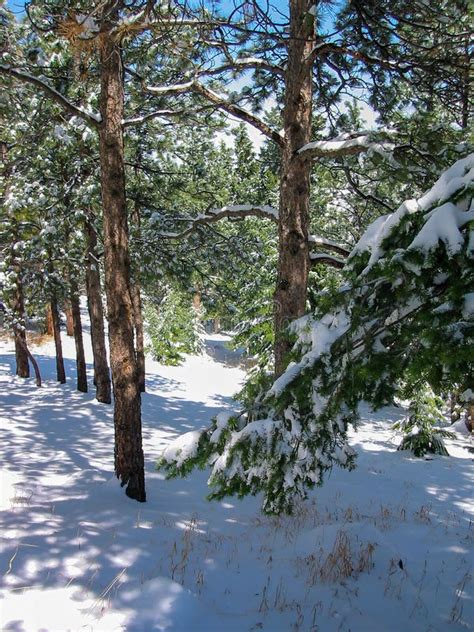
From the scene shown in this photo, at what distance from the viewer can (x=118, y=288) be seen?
5.93 meters

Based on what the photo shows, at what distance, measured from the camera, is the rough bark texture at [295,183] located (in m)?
5.18

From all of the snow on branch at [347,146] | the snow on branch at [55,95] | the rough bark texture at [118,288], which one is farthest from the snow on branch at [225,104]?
the snow on branch at [55,95]

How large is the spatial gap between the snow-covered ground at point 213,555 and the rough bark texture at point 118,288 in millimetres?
493

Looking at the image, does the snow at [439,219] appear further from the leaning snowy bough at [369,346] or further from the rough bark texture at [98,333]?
the rough bark texture at [98,333]

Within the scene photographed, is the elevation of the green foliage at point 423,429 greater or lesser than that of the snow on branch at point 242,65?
lesser

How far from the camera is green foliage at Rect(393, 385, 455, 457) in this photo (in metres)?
11.7

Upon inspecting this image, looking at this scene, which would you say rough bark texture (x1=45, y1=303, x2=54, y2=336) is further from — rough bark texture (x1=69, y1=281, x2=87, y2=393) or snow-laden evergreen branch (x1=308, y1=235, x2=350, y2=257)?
snow-laden evergreen branch (x1=308, y1=235, x2=350, y2=257)

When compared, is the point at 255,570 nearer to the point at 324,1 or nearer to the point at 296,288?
the point at 296,288

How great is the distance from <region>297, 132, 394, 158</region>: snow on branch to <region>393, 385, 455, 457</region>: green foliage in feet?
28.4

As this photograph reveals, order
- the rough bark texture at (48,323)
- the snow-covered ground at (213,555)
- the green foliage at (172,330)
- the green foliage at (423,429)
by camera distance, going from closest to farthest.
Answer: the snow-covered ground at (213,555)
the green foliage at (423,429)
the rough bark texture at (48,323)
the green foliage at (172,330)

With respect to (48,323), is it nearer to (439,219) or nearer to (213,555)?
(213,555)

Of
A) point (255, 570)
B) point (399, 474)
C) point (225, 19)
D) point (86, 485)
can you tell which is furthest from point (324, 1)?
point (399, 474)

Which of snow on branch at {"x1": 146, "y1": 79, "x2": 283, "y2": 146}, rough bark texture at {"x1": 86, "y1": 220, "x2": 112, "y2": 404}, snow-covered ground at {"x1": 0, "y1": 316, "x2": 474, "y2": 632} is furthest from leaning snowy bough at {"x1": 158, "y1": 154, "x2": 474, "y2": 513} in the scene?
rough bark texture at {"x1": 86, "y1": 220, "x2": 112, "y2": 404}

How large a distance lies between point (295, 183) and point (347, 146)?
2.64ft
